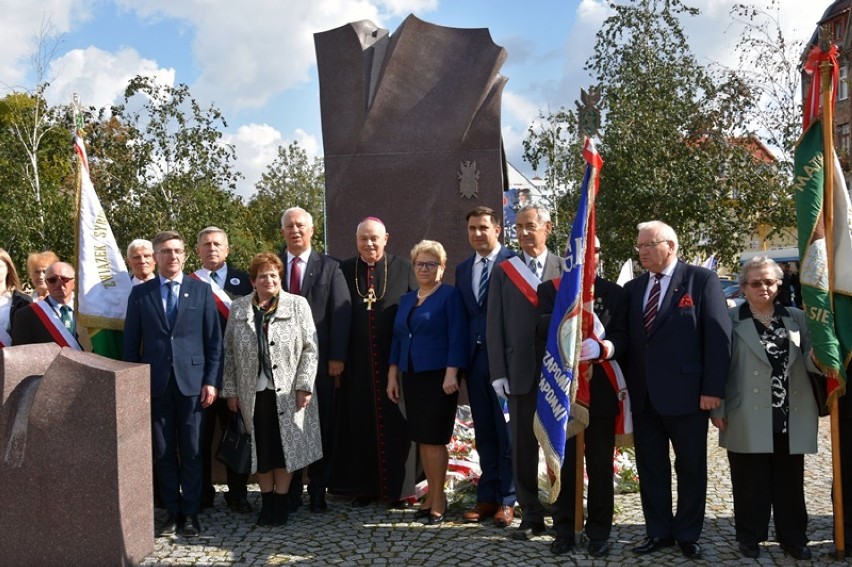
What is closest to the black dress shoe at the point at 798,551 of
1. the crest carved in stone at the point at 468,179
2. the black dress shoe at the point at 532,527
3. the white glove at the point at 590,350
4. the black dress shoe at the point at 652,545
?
the black dress shoe at the point at 652,545

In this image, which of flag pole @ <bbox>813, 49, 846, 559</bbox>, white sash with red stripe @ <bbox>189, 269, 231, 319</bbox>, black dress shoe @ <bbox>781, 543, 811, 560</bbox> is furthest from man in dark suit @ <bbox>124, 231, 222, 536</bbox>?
flag pole @ <bbox>813, 49, 846, 559</bbox>

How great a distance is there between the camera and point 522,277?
4695mm

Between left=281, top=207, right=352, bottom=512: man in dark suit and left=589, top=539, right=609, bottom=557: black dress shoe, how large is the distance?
6.18ft

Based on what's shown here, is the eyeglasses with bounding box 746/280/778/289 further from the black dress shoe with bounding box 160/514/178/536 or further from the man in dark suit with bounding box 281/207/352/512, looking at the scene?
the black dress shoe with bounding box 160/514/178/536

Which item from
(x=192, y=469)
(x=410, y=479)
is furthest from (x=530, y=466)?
(x=192, y=469)

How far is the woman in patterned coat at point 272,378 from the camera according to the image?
4.88 m

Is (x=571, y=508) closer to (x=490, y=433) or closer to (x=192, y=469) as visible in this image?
(x=490, y=433)

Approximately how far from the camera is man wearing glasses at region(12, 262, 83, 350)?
16.7 ft

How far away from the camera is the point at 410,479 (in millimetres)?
5422

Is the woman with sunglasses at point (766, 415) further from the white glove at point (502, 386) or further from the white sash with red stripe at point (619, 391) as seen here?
the white glove at point (502, 386)

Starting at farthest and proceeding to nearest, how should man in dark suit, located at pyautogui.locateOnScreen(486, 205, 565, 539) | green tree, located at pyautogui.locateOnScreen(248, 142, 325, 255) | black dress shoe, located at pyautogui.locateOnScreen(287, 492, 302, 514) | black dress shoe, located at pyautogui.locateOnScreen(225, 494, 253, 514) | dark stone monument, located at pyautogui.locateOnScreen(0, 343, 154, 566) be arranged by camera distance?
green tree, located at pyautogui.locateOnScreen(248, 142, 325, 255), black dress shoe, located at pyautogui.locateOnScreen(225, 494, 253, 514), black dress shoe, located at pyautogui.locateOnScreen(287, 492, 302, 514), man in dark suit, located at pyautogui.locateOnScreen(486, 205, 565, 539), dark stone monument, located at pyautogui.locateOnScreen(0, 343, 154, 566)

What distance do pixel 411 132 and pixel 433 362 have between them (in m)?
3.15

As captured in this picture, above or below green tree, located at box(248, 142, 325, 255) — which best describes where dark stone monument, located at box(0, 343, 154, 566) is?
below

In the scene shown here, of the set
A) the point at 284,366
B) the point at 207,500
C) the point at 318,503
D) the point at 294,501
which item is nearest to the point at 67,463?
the point at 284,366
